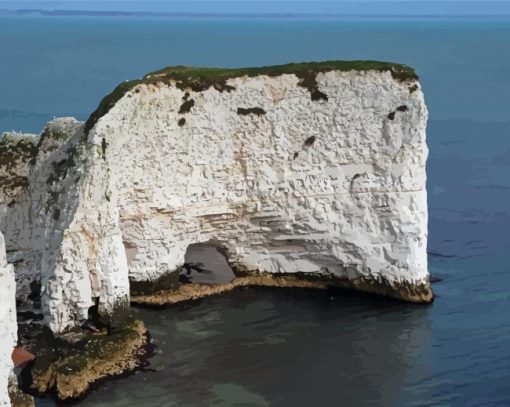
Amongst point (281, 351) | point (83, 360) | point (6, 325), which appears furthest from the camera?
point (281, 351)

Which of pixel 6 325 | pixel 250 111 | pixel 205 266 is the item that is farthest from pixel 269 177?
pixel 6 325

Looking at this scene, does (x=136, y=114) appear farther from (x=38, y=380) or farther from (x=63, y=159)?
(x=38, y=380)

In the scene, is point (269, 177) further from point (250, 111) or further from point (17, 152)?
point (17, 152)

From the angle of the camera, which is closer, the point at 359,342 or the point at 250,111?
the point at 359,342

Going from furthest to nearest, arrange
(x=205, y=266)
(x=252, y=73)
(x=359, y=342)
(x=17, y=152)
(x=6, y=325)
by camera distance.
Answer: (x=205, y=266)
(x=252, y=73)
(x=17, y=152)
(x=359, y=342)
(x=6, y=325)

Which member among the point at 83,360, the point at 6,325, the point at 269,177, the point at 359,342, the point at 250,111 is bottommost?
the point at 359,342

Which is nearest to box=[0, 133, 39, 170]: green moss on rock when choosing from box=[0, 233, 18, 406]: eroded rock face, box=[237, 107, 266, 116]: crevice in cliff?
box=[237, 107, 266, 116]: crevice in cliff

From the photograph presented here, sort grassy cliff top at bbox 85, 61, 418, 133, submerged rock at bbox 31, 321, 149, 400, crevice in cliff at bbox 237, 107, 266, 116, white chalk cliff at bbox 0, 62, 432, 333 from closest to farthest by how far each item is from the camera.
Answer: submerged rock at bbox 31, 321, 149, 400, white chalk cliff at bbox 0, 62, 432, 333, grassy cliff top at bbox 85, 61, 418, 133, crevice in cliff at bbox 237, 107, 266, 116

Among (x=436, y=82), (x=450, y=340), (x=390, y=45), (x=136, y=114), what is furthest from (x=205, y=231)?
(x=390, y=45)

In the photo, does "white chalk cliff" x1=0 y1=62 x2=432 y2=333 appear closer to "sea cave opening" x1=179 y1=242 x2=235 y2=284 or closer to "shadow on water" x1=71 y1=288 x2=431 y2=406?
"sea cave opening" x1=179 y1=242 x2=235 y2=284
